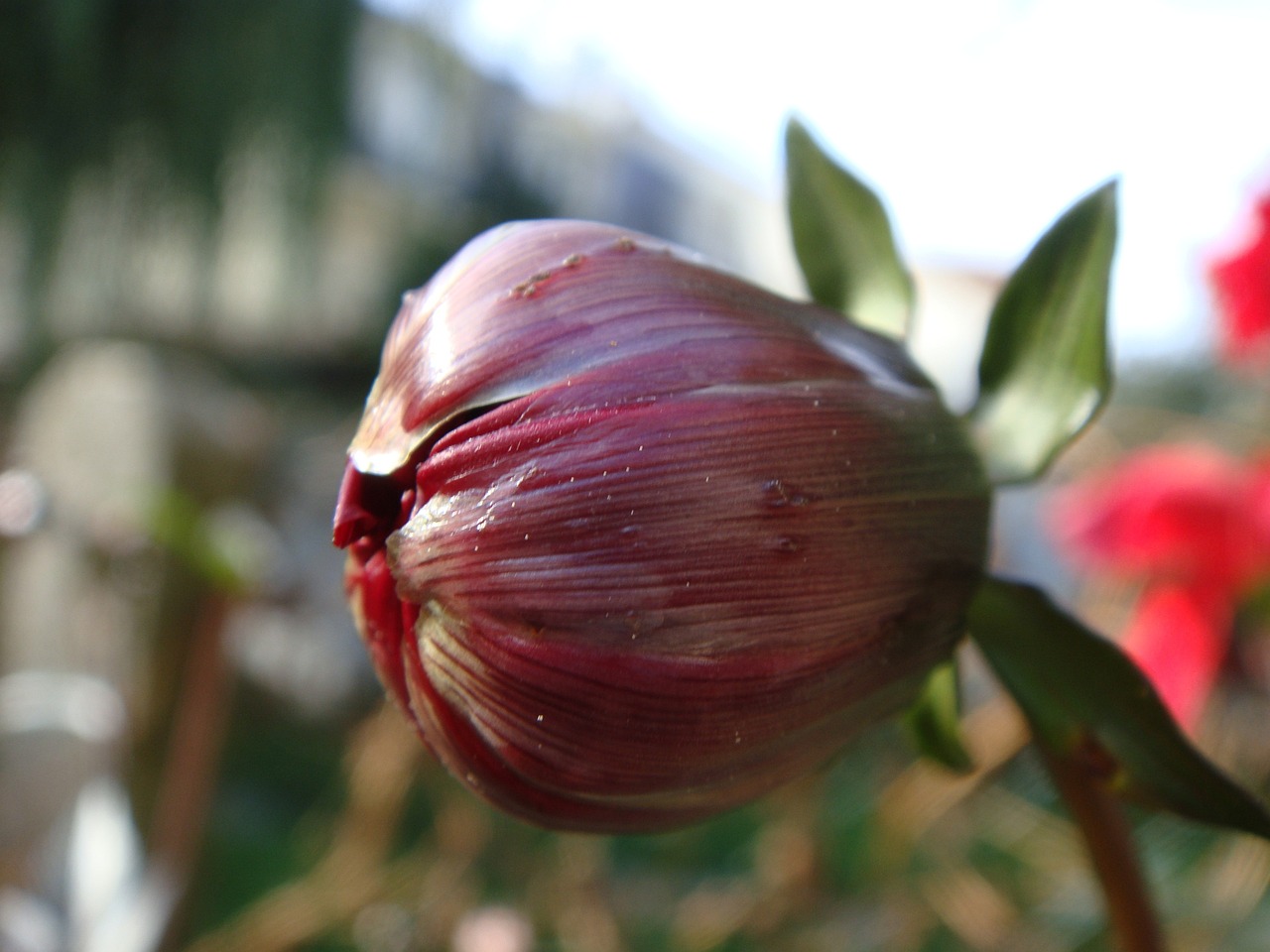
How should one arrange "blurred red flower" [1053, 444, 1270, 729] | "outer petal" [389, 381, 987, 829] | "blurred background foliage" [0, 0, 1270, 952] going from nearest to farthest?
"outer petal" [389, 381, 987, 829]
"blurred red flower" [1053, 444, 1270, 729]
"blurred background foliage" [0, 0, 1270, 952]

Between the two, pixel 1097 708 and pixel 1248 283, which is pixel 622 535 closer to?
pixel 1097 708

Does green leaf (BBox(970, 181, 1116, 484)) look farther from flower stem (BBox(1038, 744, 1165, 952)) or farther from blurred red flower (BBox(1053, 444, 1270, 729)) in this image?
blurred red flower (BBox(1053, 444, 1270, 729))

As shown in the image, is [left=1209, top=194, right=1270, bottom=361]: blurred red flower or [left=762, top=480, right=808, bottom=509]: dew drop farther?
[left=1209, top=194, right=1270, bottom=361]: blurred red flower

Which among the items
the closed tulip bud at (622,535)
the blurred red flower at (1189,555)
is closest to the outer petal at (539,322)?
the closed tulip bud at (622,535)

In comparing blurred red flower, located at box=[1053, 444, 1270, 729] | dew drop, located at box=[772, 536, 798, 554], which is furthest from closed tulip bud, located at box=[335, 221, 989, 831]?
blurred red flower, located at box=[1053, 444, 1270, 729]

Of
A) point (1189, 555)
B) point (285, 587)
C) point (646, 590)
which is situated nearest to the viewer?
point (646, 590)

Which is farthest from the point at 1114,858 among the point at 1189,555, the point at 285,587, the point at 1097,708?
the point at 285,587
